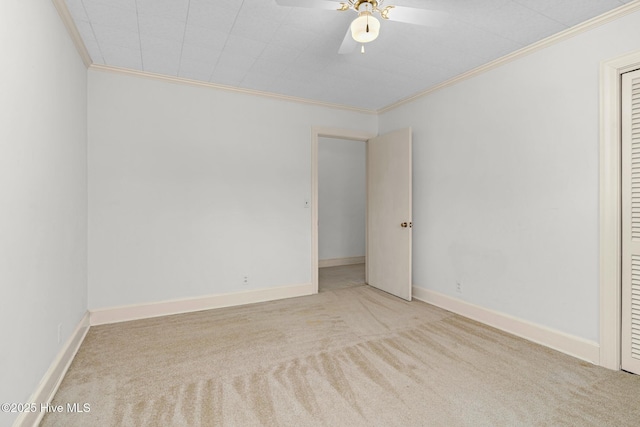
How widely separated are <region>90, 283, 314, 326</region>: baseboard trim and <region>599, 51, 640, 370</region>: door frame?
2.88 m

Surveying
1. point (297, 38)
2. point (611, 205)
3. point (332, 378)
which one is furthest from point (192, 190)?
point (611, 205)

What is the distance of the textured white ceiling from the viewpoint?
209 cm

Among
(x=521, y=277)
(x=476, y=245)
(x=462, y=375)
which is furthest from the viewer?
(x=476, y=245)

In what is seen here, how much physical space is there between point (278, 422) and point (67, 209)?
2.14 metres

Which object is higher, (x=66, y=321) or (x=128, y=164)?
(x=128, y=164)

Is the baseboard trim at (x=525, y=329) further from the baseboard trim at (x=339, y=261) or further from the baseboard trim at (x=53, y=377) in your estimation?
the baseboard trim at (x=53, y=377)

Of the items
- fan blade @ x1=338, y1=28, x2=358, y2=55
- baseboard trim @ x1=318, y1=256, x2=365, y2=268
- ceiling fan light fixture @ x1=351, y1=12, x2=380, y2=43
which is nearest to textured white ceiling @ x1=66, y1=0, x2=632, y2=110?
fan blade @ x1=338, y1=28, x2=358, y2=55

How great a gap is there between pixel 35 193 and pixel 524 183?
11.7 ft

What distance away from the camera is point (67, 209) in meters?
2.29

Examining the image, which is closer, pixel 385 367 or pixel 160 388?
pixel 160 388

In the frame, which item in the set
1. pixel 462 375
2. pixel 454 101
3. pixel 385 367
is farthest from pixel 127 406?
pixel 454 101

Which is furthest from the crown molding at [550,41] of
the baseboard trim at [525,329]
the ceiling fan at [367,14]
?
the baseboard trim at [525,329]

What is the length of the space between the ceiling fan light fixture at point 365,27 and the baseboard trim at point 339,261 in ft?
15.4

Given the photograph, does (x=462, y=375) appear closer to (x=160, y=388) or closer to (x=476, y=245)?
(x=476, y=245)
